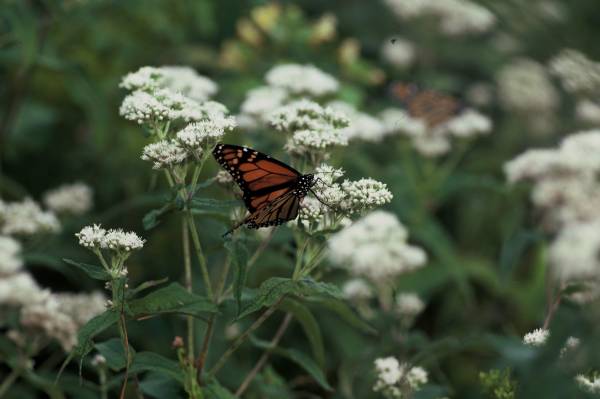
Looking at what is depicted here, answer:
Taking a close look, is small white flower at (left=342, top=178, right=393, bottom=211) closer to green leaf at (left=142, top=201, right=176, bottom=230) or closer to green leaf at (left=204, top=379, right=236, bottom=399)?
green leaf at (left=142, top=201, right=176, bottom=230)

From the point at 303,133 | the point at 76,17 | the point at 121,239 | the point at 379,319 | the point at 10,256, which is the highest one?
the point at 76,17

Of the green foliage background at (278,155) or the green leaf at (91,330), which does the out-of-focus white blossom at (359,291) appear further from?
the green leaf at (91,330)

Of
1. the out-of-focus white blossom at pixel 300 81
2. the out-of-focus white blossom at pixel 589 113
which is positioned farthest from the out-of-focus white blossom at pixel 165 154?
the out-of-focus white blossom at pixel 589 113

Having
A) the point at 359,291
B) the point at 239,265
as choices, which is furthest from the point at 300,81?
the point at 239,265

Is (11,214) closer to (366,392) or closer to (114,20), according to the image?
(366,392)

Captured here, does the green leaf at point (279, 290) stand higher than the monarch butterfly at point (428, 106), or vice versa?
the monarch butterfly at point (428, 106)

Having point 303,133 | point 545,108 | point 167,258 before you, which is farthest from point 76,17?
point 545,108
